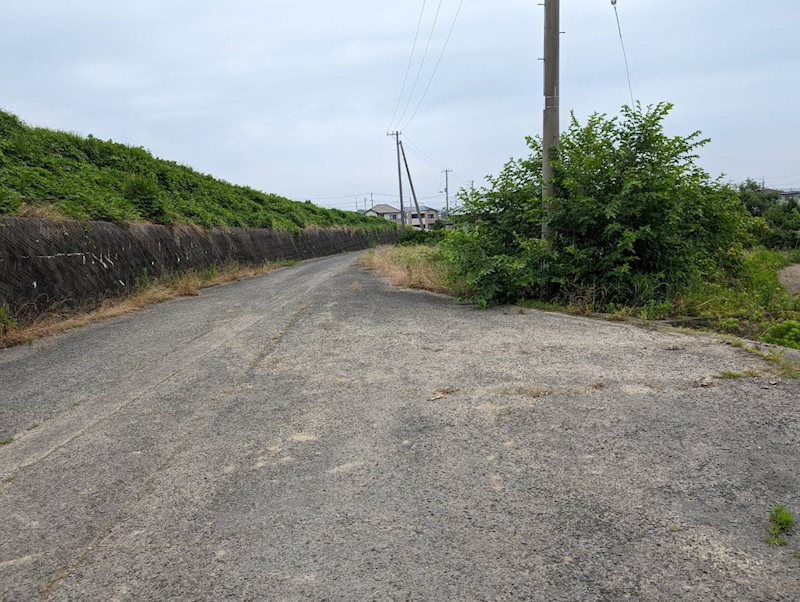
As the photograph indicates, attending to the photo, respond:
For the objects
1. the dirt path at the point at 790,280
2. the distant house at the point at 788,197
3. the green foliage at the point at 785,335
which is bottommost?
the dirt path at the point at 790,280

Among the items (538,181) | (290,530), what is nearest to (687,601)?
(290,530)

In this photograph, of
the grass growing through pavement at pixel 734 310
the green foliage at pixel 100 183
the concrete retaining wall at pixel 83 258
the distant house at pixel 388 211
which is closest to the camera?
the grass growing through pavement at pixel 734 310

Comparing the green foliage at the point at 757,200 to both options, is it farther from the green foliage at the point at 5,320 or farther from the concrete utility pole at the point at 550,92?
the green foliage at the point at 5,320

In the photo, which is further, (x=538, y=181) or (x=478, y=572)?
(x=538, y=181)

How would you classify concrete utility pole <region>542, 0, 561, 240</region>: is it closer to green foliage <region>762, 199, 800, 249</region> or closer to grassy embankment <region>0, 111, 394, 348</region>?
A: grassy embankment <region>0, 111, 394, 348</region>

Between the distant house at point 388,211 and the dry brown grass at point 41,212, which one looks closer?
the dry brown grass at point 41,212

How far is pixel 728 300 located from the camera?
25.0ft

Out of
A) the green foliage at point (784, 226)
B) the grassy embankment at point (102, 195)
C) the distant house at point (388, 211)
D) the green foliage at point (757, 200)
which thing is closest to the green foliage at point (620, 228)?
the grassy embankment at point (102, 195)

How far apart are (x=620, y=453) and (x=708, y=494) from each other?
55 centimetres

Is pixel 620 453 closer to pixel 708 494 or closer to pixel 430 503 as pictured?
pixel 708 494

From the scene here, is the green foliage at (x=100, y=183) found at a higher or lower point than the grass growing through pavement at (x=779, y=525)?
higher

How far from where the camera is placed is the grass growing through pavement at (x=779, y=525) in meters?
2.25

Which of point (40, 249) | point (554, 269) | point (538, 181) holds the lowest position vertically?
point (554, 269)

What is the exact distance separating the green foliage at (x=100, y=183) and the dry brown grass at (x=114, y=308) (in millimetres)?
1756
